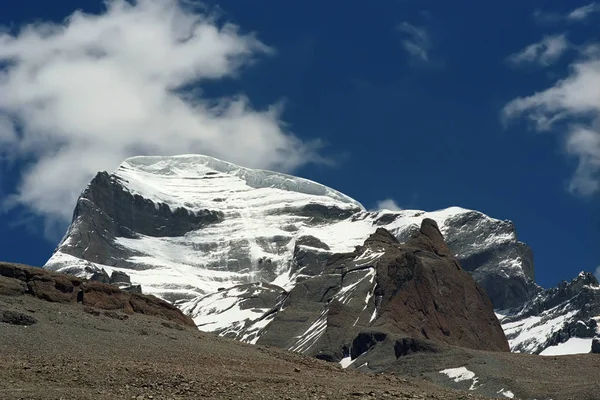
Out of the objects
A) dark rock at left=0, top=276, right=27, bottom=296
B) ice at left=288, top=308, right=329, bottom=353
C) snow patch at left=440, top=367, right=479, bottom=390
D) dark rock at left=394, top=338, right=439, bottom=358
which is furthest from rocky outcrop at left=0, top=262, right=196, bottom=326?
ice at left=288, top=308, right=329, bottom=353

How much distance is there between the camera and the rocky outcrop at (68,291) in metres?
93.6

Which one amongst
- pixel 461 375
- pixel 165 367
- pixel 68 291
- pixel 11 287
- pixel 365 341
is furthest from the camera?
pixel 365 341

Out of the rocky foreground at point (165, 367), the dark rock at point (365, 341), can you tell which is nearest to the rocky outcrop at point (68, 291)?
the rocky foreground at point (165, 367)

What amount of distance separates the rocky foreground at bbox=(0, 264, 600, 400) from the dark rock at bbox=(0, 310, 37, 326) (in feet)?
0.26

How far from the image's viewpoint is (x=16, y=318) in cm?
8244

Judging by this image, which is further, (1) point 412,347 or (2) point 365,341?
(2) point 365,341

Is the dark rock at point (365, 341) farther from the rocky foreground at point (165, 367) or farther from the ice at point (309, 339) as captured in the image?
the rocky foreground at point (165, 367)

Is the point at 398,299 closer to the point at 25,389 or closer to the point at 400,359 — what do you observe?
the point at 400,359

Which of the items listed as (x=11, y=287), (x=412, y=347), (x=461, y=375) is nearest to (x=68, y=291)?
(x=11, y=287)

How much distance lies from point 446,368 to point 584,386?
29.8 metres

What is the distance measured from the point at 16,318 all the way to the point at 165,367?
14.4m

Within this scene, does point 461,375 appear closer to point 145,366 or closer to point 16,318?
point 16,318

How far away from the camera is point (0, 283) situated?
9169cm

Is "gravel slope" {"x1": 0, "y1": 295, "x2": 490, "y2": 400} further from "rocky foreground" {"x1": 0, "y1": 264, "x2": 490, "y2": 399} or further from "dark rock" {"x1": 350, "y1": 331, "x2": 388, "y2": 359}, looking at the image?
"dark rock" {"x1": 350, "y1": 331, "x2": 388, "y2": 359}
